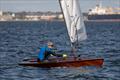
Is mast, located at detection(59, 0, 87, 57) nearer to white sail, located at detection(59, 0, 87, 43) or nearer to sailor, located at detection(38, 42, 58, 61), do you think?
white sail, located at detection(59, 0, 87, 43)

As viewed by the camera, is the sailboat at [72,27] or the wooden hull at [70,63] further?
the sailboat at [72,27]

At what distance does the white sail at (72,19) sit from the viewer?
36625 mm

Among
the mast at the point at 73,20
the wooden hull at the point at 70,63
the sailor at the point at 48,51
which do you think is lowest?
the wooden hull at the point at 70,63

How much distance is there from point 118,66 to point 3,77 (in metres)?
9.12

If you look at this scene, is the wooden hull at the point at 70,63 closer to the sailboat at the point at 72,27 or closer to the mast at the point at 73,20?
the sailboat at the point at 72,27

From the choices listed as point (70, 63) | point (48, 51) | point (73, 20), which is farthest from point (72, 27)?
point (70, 63)

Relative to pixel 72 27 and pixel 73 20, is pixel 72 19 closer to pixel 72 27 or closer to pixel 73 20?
pixel 73 20

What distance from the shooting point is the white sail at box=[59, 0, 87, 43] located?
120 ft

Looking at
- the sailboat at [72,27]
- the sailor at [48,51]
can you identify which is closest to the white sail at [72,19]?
the sailboat at [72,27]

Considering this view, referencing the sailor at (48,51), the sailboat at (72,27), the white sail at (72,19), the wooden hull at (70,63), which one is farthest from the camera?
the white sail at (72,19)

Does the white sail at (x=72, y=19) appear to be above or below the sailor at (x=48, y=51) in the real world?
above

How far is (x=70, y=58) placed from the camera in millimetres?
36625

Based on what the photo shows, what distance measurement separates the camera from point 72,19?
1449 inches

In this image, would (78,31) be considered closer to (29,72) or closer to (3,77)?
(29,72)
